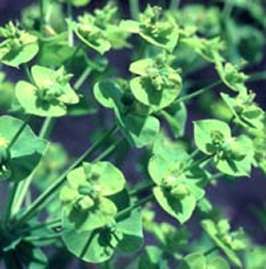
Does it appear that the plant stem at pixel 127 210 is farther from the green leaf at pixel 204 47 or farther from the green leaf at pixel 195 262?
the green leaf at pixel 204 47

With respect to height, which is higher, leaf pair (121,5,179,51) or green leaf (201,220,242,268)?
leaf pair (121,5,179,51)

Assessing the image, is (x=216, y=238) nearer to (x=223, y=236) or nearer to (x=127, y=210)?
(x=223, y=236)

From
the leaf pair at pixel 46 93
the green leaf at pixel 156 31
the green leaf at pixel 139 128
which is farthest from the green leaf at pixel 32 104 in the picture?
the green leaf at pixel 156 31

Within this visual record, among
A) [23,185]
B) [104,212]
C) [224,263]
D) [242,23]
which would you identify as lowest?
[242,23]

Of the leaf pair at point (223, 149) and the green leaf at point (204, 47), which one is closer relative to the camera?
the leaf pair at point (223, 149)

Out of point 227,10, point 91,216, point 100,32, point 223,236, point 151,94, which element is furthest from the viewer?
point 227,10

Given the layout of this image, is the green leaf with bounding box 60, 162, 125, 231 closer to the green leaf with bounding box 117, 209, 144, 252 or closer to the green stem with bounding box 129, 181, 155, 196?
the green leaf with bounding box 117, 209, 144, 252

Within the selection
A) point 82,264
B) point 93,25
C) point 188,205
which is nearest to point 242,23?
point 82,264

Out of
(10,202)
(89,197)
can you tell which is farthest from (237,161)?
(10,202)

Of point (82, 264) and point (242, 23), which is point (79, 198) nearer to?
point (82, 264)

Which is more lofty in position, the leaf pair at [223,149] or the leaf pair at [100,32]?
the leaf pair at [100,32]

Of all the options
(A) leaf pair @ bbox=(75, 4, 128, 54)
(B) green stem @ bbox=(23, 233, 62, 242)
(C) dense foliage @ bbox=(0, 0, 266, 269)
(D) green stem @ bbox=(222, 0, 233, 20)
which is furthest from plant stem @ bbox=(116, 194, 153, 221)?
(D) green stem @ bbox=(222, 0, 233, 20)
